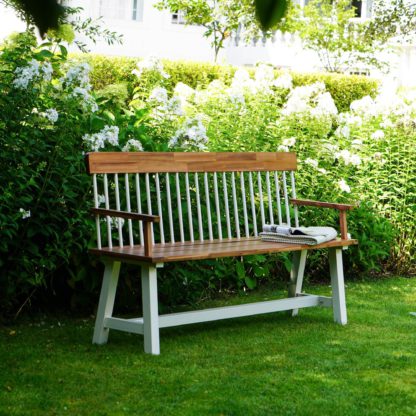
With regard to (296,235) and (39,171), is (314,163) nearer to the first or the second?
(296,235)

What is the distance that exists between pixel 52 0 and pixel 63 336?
3890 mm

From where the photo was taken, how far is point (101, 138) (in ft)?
15.1

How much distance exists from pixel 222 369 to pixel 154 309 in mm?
428

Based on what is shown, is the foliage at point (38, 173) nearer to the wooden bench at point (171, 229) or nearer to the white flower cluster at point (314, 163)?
the wooden bench at point (171, 229)

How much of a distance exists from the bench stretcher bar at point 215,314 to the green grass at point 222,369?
0.44ft

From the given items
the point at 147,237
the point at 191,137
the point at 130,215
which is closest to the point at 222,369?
the point at 147,237

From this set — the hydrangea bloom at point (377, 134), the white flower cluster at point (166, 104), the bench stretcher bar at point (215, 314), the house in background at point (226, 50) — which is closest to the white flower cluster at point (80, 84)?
the white flower cluster at point (166, 104)

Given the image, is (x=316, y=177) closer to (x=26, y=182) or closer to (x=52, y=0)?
(x=26, y=182)

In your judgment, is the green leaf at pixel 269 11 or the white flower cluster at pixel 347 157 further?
the white flower cluster at pixel 347 157

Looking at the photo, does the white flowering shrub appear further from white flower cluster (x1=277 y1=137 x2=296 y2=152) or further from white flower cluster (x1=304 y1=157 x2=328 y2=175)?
white flower cluster (x1=304 y1=157 x2=328 y2=175)

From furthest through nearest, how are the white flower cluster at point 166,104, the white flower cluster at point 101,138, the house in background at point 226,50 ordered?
the house in background at point 226,50
the white flower cluster at point 166,104
the white flower cluster at point 101,138

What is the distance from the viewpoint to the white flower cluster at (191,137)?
512 cm

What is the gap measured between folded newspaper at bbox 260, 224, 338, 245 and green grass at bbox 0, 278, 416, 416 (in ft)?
1.67

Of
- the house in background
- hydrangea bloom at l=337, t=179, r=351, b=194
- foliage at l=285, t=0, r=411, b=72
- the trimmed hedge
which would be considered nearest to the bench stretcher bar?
hydrangea bloom at l=337, t=179, r=351, b=194
